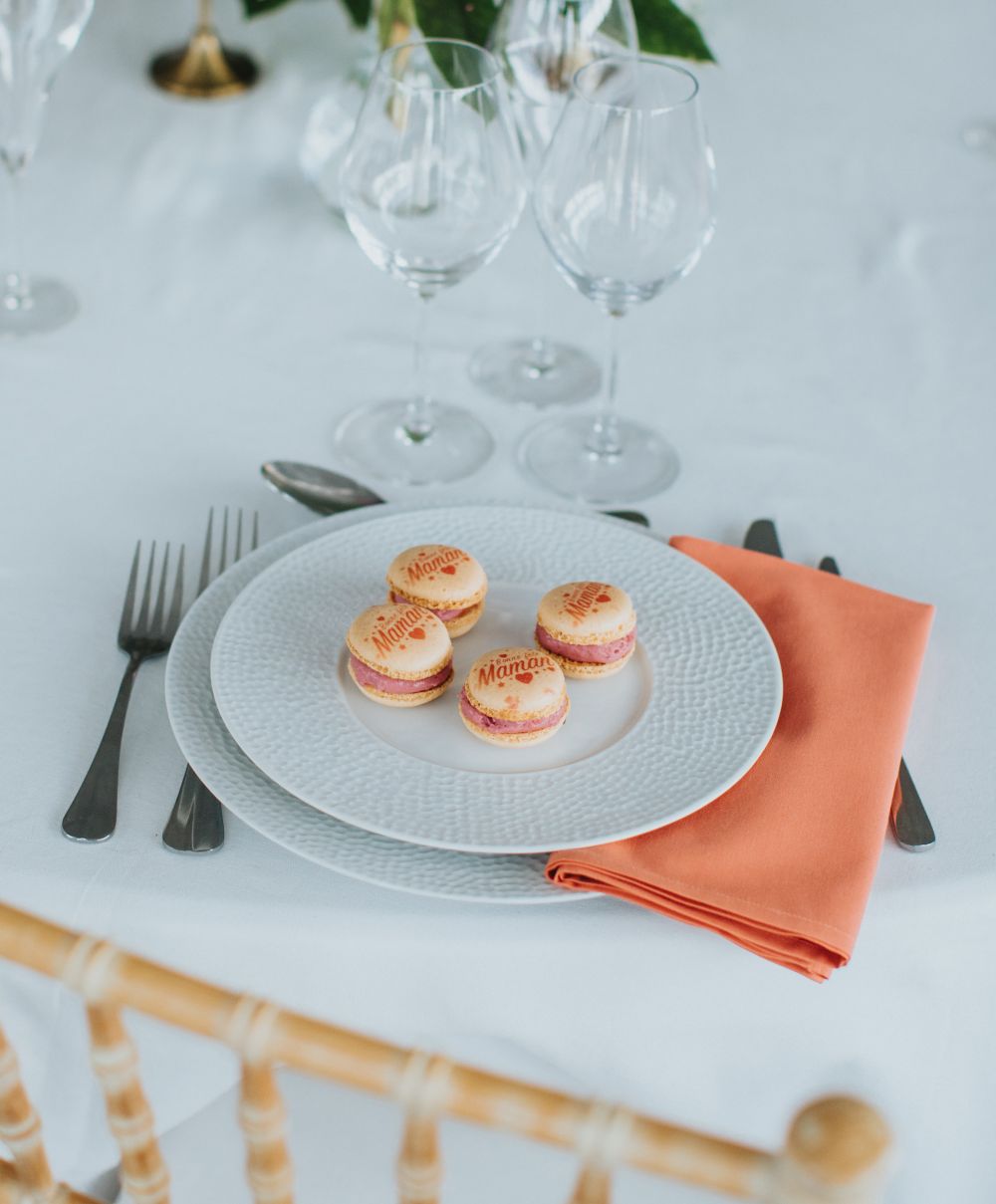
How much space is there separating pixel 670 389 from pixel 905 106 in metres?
0.58

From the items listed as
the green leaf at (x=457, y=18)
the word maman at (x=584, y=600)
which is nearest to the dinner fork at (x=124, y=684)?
the word maman at (x=584, y=600)

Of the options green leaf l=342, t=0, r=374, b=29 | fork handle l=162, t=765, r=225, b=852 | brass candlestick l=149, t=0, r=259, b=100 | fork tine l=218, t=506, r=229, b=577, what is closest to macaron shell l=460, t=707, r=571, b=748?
fork handle l=162, t=765, r=225, b=852

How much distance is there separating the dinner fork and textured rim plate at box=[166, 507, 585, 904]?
37 millimetres

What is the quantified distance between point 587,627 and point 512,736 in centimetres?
7

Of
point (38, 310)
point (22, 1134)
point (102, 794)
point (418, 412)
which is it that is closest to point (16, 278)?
point (38, 310)

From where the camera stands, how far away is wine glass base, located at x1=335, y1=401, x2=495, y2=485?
0.93 meters

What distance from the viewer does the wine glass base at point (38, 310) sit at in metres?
1.04

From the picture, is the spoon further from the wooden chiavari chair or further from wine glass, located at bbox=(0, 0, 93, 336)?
the wooden chiavari chair

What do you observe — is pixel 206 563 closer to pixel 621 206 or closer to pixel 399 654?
pixel 399 654

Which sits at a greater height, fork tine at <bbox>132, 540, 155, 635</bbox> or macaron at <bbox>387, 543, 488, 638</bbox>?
macaron at <bbox>387, 543, 488, 638</bbox>

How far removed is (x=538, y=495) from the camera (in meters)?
0.92

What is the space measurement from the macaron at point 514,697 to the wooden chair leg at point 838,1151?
309 mm

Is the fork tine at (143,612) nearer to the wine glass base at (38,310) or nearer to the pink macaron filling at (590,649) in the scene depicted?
the pink macaron filling at (590,649)

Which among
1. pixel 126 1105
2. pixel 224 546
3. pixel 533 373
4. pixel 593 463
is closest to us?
pixel 126 1105
